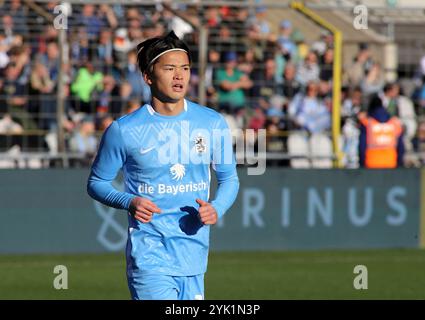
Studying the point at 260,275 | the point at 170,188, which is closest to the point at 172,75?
the point at 170,188

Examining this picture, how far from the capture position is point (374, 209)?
17984 mm

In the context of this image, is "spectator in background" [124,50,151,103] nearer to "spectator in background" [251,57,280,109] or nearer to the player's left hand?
"spectator in background" [251,57,280,109]

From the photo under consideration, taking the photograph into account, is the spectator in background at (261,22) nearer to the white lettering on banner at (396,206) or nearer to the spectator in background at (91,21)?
the spectator in background at (91,21)

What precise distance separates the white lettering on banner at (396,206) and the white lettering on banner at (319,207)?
0.89 m

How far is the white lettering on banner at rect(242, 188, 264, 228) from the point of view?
17531 millimetres

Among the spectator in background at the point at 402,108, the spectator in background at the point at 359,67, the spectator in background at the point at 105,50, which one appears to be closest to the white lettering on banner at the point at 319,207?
the spectator in background at the point at 402,108

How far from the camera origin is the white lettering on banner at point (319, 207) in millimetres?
17703

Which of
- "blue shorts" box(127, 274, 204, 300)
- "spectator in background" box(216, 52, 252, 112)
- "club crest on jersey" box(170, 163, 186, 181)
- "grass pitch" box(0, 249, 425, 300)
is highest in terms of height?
"spectator in background" box(216, 52, 252, 112)

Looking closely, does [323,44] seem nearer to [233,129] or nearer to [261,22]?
[261,22]

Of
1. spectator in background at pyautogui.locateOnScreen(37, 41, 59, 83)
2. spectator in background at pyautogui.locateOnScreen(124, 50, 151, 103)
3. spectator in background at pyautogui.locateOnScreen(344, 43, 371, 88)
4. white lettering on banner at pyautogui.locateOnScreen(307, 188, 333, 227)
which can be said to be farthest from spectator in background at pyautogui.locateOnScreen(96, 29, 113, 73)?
spectator in background at pyautogui.locateOnScreen(344, 43, 371, 88)

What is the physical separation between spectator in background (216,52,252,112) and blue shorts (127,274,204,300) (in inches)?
406

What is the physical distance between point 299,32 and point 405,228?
3423mm

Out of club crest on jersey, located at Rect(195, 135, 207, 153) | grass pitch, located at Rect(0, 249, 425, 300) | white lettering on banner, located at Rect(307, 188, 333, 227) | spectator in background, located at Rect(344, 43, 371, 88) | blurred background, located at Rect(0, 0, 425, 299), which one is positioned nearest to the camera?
club crest on jersey, located at Rect(195, 135, 207, 153)
